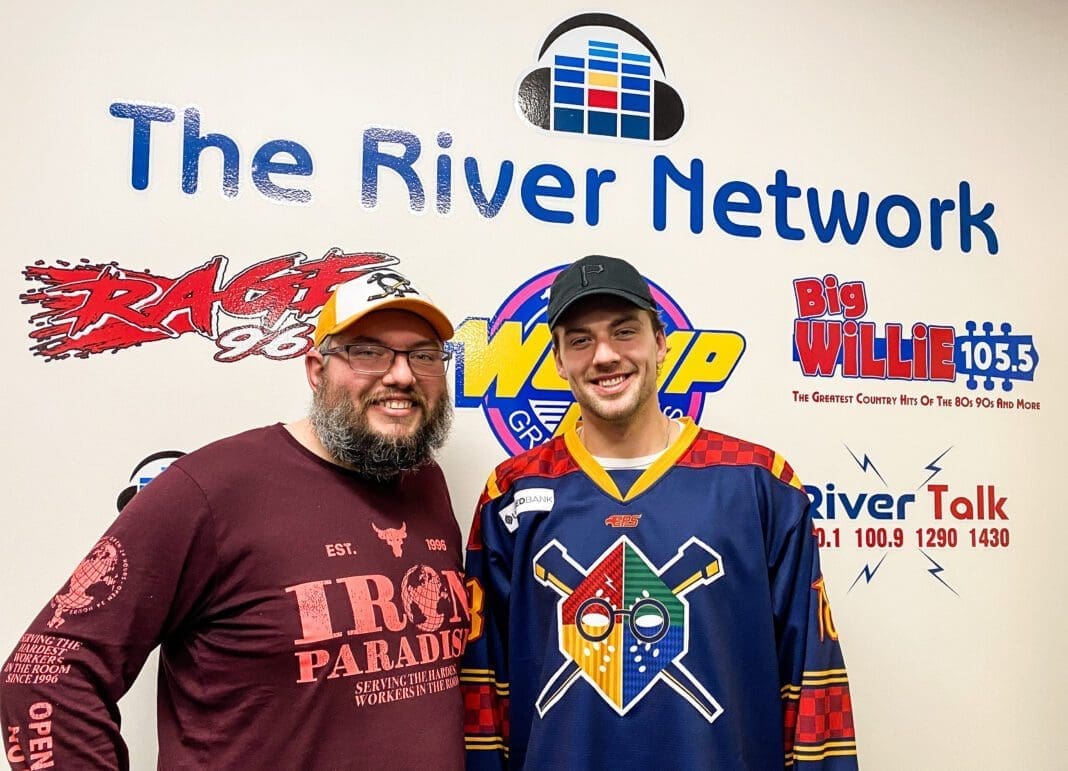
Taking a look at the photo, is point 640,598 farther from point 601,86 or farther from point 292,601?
point 601,86

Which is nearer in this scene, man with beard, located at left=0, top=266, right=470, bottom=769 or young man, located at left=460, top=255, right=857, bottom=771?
man with beard, located at left=0, top=266, right=470, bottom=769

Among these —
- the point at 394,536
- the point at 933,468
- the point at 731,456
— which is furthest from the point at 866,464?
the point at 394,536

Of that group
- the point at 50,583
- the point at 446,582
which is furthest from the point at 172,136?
the point at 446,582

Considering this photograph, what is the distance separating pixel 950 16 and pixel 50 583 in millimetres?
2208

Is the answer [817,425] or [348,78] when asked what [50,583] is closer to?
[348,78]

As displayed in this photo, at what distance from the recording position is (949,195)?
1.91 m

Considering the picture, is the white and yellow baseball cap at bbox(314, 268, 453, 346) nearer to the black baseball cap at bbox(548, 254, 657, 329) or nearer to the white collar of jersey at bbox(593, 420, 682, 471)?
the black baseball cap at bbox(548, 254, 657, 329)

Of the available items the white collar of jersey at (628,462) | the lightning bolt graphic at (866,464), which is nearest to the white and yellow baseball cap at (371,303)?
the white collar of jersey at (628,462)

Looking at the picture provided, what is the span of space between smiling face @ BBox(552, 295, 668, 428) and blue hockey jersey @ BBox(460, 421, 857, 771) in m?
0.11

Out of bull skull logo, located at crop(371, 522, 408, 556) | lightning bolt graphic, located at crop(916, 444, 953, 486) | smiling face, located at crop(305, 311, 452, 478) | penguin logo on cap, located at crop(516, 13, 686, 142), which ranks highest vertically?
penguin logo on cap, located at crop(516, 13, 686, 142)

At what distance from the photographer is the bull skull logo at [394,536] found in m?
1.24

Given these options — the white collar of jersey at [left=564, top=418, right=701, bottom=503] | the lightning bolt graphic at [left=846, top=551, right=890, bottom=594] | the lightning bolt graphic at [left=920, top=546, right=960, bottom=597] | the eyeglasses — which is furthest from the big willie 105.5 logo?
the lightning bolt graphic at [left=920, top=546, right=960, bottom=597]

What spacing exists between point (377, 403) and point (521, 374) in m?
0.45

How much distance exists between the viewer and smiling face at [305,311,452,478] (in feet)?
4.06
